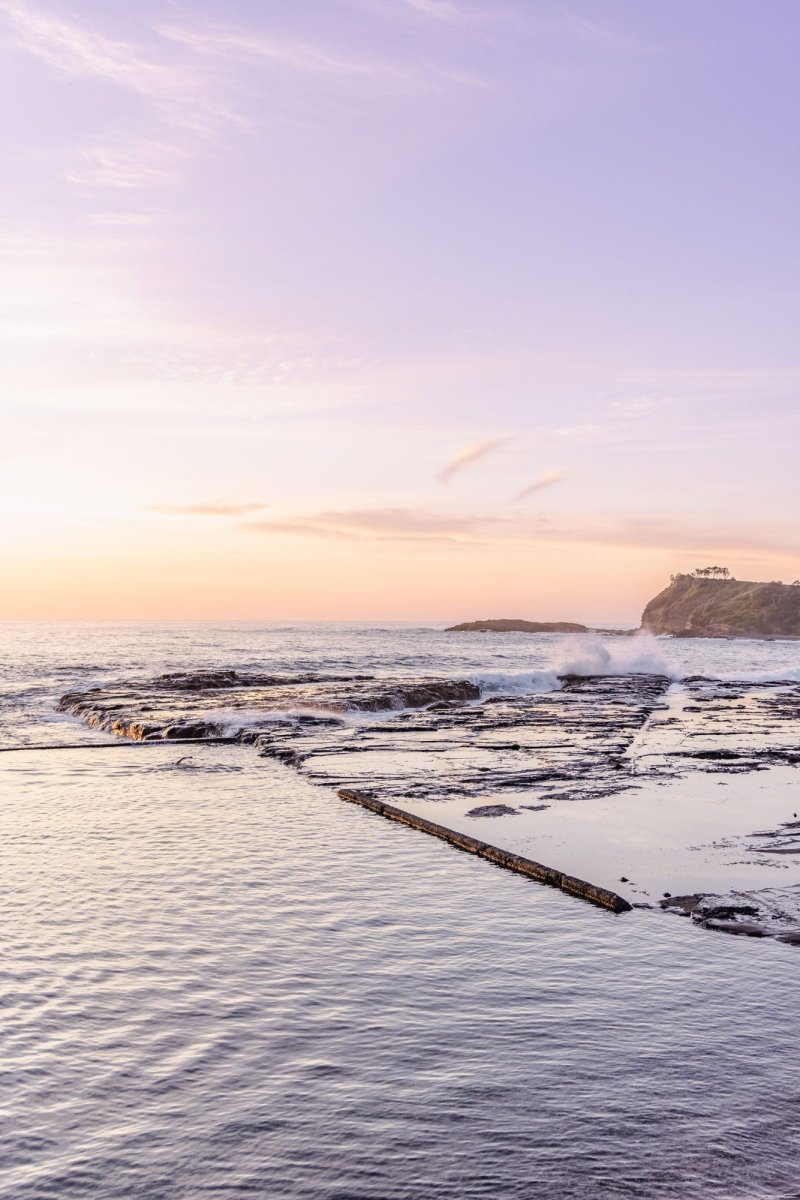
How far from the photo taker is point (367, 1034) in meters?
6.86

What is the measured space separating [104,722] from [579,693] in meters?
26.7

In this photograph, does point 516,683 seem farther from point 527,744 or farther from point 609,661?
point 527,744

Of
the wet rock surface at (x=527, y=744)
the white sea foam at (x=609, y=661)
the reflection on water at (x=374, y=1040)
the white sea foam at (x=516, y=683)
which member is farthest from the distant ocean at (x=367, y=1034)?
A: the white sea foam at (x=609, y=661)

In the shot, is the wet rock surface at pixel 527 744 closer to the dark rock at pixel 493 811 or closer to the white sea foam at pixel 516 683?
the dark rock at pixel 493 811

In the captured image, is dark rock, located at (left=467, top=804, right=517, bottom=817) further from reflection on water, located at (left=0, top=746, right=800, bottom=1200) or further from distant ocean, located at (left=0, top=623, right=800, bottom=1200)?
reflection on water, located at (left=0, top=746, right=800, bottom=1200)

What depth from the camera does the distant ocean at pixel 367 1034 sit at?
5.16 meters

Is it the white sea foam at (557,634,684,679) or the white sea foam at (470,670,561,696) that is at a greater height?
the white sea foam at (557,634,684,679)

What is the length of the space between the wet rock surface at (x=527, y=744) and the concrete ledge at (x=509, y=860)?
2.18 feet

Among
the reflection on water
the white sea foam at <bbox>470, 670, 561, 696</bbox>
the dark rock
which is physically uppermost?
the reflection on water

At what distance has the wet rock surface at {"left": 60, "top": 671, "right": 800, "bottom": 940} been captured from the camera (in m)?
12.8

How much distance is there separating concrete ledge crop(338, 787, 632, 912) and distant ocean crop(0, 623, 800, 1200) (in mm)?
278

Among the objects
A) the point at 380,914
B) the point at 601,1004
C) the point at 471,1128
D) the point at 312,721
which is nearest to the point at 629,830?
the point at 380,914

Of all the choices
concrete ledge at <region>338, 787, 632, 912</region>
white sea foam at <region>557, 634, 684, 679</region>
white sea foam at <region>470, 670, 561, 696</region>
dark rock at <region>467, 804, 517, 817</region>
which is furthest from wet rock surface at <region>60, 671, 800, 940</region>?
white sea foam at <region>557, 634, 684, 679</region>

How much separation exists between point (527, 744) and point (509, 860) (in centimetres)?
1443
